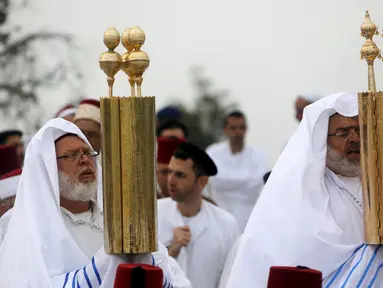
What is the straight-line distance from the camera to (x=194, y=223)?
36.8 ft

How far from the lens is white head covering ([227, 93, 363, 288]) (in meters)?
8.10

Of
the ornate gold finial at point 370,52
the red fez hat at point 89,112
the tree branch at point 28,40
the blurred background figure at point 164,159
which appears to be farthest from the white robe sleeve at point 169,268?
the tree branch at point 28,40

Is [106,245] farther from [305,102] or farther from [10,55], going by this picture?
[10,55]

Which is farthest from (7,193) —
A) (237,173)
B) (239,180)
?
(237,173)

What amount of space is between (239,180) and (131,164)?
7293 millimetres

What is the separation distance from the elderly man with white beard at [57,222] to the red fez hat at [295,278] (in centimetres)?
138

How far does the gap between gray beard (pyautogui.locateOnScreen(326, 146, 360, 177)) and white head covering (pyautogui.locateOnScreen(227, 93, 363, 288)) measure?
0.33ft

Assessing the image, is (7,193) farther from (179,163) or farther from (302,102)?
(302,102)

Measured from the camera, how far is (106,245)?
7227 mm

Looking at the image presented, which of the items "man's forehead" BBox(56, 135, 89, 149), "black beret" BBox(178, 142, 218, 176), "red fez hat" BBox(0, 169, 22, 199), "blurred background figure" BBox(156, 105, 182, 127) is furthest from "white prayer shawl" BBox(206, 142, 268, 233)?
"man's forehead" BBox(56, 135, 89, 149)

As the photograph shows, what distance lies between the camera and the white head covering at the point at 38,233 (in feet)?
26.1

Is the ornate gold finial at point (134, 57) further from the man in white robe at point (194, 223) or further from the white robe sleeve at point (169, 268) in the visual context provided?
the man in white robe at point (194, 223)

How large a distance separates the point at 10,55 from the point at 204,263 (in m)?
8.13

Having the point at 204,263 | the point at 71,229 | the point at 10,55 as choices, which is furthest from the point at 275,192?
the point at 10,55
